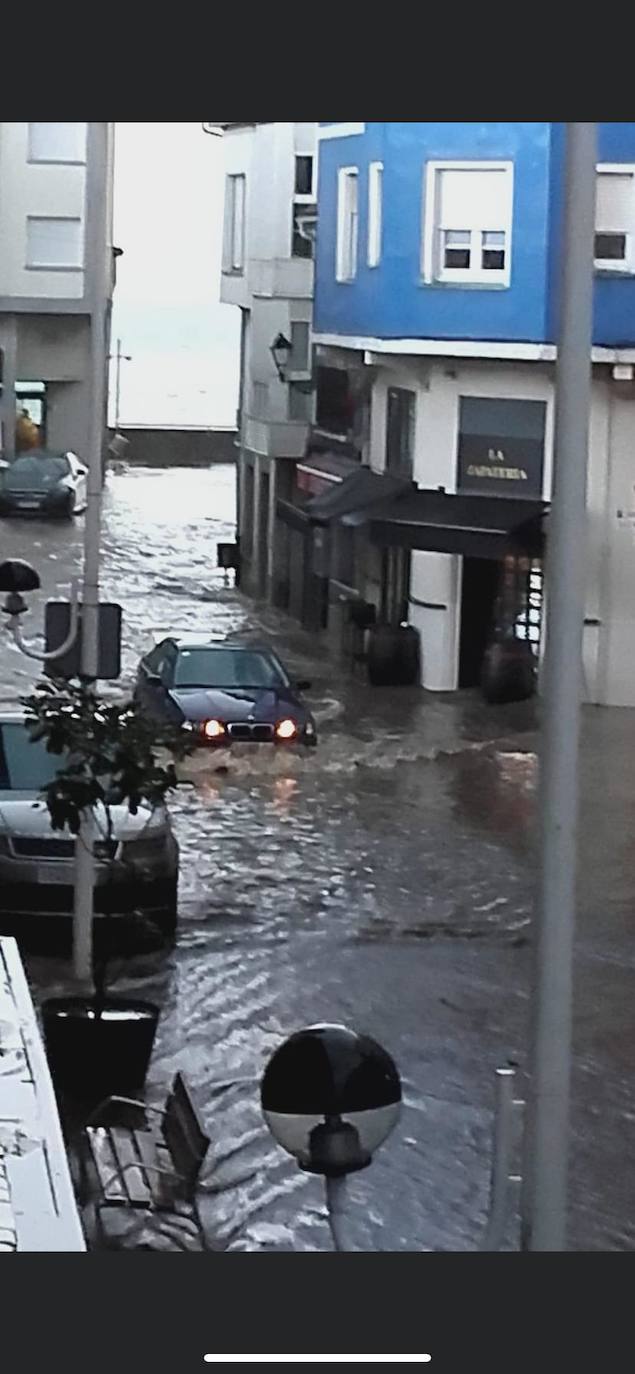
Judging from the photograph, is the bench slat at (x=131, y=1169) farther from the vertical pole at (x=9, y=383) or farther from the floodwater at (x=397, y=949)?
the vertical pole at (x=9, y=383)

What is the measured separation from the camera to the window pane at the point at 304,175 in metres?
38.5

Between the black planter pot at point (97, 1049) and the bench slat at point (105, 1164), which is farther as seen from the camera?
the black planter pot at point (97, 1049)

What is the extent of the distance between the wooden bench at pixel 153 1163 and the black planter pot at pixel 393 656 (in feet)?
63.2

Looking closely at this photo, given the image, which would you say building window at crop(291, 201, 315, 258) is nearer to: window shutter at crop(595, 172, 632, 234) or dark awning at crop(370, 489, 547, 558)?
dark awning at crop(370, 489, 547, 558)

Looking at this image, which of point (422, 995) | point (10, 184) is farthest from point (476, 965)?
point (10, 184)

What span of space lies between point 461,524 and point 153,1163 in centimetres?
1905

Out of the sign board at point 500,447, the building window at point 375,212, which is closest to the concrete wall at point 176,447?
A: the building window at point 375,212

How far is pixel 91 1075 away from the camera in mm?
12242

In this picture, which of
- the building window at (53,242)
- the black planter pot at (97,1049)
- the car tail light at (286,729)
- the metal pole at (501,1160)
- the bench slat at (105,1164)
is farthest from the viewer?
the building window at (53,242)

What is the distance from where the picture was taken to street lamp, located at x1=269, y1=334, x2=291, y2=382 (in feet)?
126

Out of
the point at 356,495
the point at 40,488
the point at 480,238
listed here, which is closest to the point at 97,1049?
the point at 480,238

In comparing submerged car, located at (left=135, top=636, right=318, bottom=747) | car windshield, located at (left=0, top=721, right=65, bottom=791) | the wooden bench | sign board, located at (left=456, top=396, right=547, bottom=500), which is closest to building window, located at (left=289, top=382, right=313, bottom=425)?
sign board, located at (left=456, top=396, right=547, bottom=500)

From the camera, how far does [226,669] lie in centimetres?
2525

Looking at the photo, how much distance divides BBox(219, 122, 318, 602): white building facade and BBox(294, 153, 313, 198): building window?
0.02 m
